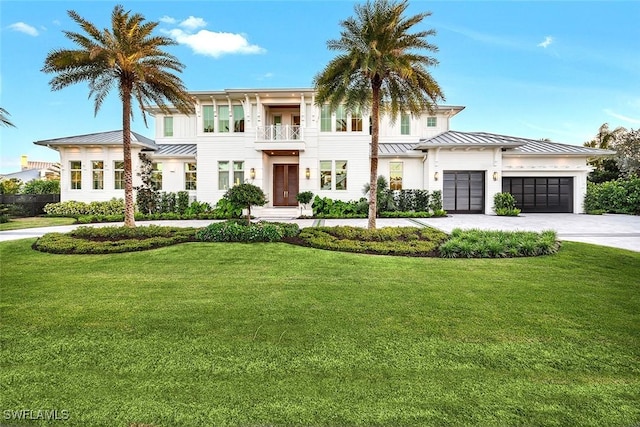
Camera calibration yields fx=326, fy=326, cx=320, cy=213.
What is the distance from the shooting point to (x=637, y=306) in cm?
497

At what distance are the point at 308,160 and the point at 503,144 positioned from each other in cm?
1216

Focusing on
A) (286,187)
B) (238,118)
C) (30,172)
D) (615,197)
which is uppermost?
(238,118)

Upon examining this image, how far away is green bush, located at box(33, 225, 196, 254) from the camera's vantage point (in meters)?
8.88

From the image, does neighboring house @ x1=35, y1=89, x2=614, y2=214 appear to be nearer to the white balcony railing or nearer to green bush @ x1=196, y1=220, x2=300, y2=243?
the white balcony railing

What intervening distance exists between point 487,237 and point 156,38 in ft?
43.4

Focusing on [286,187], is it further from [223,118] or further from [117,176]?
[117,176]

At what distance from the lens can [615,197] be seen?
21922 millimetres

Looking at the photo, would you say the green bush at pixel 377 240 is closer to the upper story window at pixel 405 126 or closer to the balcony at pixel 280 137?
the balcony at pixel 280 137

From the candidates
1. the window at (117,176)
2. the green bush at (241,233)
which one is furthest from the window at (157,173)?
the green bush at (241,233)

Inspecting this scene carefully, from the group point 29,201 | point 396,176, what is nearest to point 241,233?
point 396,176

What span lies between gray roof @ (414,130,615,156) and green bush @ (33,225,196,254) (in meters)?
16.0

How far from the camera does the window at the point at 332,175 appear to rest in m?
20.6

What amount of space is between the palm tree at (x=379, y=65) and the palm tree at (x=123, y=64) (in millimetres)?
5915

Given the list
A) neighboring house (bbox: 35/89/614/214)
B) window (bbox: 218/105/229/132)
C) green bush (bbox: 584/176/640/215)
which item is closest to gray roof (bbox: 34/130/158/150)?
neighboring house (bbox: 35/89/614/214)
